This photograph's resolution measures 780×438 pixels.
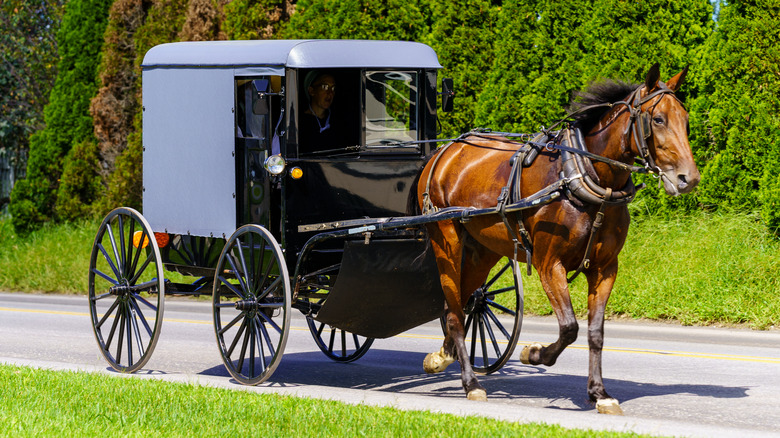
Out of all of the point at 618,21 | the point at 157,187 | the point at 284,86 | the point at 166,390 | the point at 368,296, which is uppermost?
the point at 618,21

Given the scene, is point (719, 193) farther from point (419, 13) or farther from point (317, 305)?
point (317, 305)

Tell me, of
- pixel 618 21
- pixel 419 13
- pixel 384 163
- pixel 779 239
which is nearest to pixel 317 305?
pixel 384 163

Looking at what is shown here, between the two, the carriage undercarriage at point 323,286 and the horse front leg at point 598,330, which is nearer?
the horse front leg at point 598,330

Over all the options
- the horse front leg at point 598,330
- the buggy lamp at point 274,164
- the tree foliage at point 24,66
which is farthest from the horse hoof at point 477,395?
the tree foliage at point 24,66

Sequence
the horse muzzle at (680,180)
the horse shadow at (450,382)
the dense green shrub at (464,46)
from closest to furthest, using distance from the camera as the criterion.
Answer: the horse muzzle at (680,180) < the horse shadow at (450,382) < the dense green shrub at (464,46)

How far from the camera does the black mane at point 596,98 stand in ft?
23.0

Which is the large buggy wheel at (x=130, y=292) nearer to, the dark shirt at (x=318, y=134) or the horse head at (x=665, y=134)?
the dark shirt at (x=318, y=134)

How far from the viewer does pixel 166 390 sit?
7.51 metres

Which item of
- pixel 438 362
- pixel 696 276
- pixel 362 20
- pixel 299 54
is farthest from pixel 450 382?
pixel 362 20

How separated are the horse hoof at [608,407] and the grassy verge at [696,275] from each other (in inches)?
210

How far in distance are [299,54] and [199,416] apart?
3022 millimetres

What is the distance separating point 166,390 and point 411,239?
2267 mm

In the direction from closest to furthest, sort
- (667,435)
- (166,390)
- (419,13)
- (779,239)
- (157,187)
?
(667,435) < (166,390) < (157,187) < (779,239) < (419,13)

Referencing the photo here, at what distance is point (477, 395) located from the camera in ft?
24.6
